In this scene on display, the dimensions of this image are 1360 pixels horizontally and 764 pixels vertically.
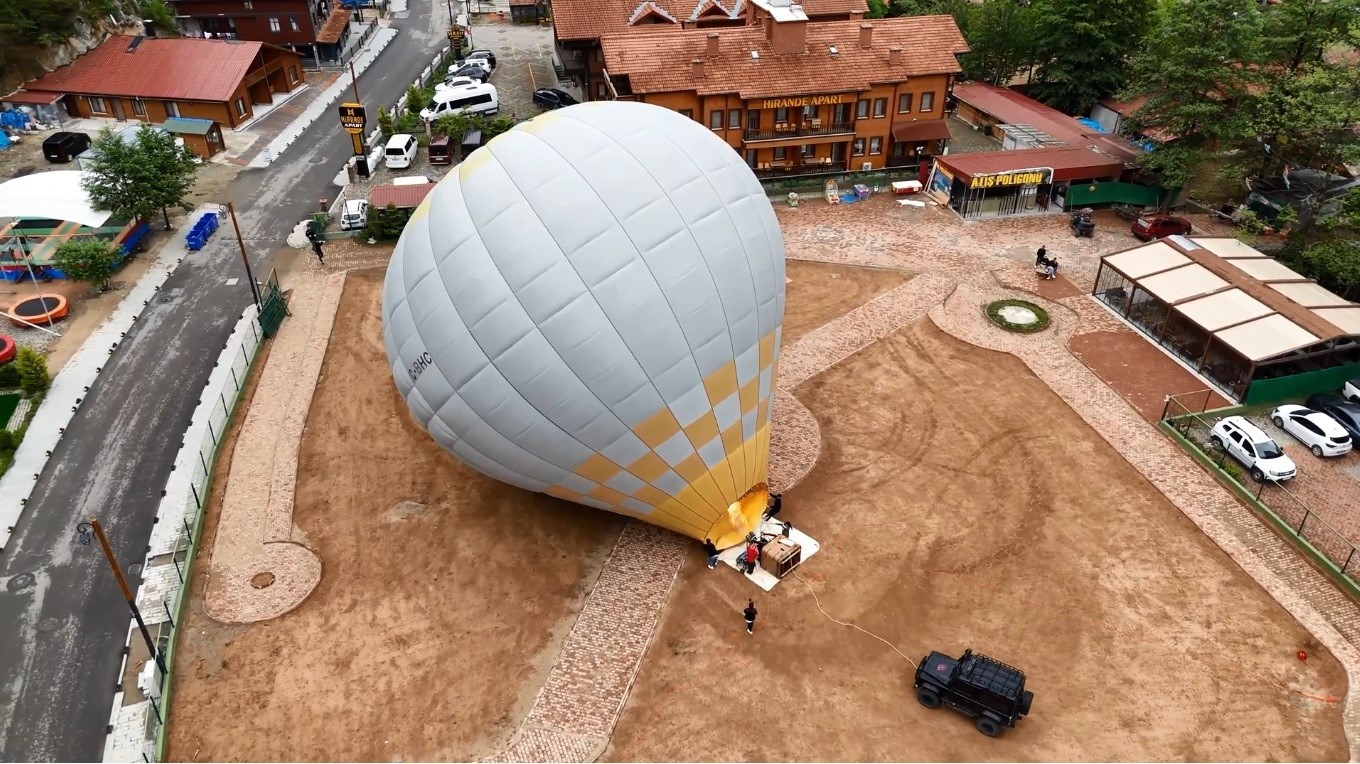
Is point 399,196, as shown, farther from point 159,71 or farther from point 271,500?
point 159,71

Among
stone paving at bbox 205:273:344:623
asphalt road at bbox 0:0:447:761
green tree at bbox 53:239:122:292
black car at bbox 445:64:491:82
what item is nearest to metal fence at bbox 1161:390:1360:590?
stone paving at bbox 205:273:344:623

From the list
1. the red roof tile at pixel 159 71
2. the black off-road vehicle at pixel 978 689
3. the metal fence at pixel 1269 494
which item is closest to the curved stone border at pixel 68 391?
the red roof tile at pixel 159 71

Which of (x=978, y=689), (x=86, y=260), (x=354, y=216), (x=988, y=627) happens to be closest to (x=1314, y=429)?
(x=988, y=627)

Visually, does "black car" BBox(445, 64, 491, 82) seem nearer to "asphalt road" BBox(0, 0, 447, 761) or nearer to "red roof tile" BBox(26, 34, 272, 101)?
"red roof tile" BBox(26, 34, 272, 101)

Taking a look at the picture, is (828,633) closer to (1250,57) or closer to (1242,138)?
(1242,138)

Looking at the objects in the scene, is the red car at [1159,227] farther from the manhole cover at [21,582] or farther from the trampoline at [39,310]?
the trampoline at [39,310]

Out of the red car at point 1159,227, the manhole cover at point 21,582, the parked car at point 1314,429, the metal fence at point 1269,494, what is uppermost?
the red car at point 1159,227
